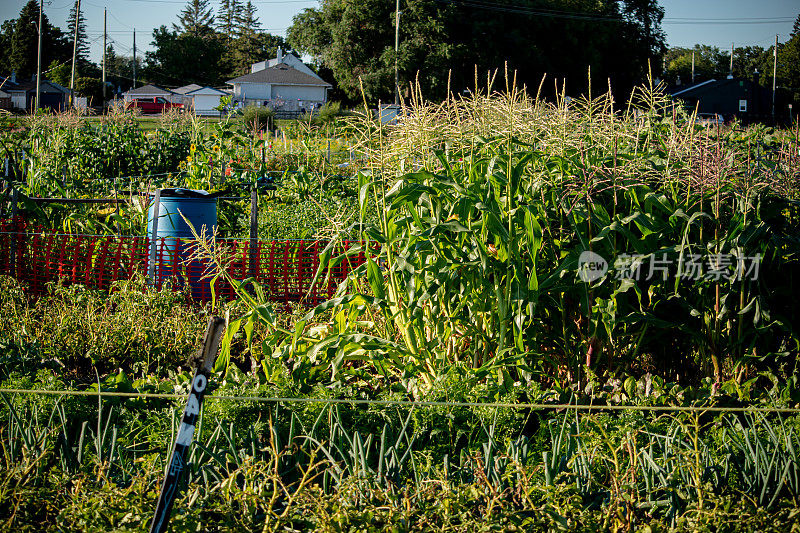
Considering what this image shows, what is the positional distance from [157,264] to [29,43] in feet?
258

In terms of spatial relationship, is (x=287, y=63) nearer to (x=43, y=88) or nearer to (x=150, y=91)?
(x=150, y=91)

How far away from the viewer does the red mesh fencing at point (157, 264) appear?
6.72 metres

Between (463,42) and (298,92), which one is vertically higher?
(298,92)

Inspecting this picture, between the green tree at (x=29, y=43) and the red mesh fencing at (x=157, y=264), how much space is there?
72.9 metres

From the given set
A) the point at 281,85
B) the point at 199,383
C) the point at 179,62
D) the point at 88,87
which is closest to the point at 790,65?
the point at 281,85

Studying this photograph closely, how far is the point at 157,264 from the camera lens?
22.5 feet

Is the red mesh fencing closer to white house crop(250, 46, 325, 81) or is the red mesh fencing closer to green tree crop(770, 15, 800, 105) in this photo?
white house crop(250, 46, 325, 81)

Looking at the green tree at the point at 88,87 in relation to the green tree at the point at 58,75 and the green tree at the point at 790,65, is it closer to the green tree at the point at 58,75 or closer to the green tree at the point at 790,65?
the green tree at the point at 58,75

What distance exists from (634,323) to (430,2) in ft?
131

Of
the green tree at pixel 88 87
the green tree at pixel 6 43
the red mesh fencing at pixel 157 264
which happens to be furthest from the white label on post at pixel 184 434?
the green tree at pixel 6 43

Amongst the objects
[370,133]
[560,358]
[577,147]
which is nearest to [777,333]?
[560,358]

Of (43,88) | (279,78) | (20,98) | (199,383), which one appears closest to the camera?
(199,383)

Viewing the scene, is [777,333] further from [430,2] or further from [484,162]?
[430,2]

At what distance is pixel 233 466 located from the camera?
3164mm
